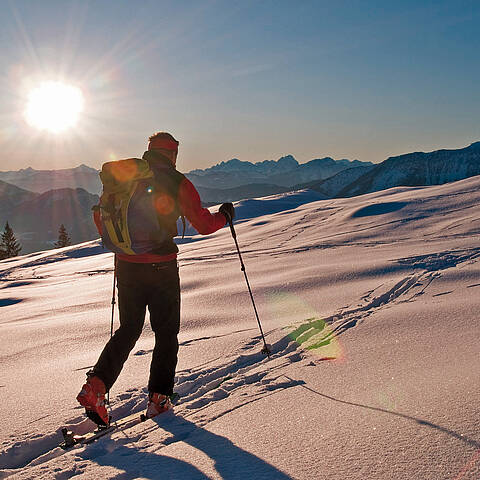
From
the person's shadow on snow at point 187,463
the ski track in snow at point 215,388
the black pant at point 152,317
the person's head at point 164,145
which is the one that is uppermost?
the person's head at point 164,145

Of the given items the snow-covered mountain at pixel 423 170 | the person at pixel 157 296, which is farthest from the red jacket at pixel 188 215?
the snow-covered mountain at pixel 423 170

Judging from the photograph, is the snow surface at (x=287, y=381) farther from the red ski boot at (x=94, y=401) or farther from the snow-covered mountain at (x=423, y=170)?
the snow-covered mountain at (x=423, y=170)

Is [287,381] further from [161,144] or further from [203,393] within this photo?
[161,144]

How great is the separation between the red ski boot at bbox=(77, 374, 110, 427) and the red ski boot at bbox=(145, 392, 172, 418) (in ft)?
0.87

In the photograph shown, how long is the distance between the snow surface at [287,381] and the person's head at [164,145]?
1.66 metres

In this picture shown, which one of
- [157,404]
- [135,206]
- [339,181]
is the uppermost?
[339,181]

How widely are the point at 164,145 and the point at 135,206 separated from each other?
0.53 meters

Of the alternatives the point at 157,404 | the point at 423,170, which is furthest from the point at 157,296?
the point at 423,170

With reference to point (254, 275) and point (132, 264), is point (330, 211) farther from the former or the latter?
point (132, 264)

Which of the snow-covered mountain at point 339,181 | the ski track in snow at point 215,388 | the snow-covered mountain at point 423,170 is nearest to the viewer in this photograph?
the ski track in snow at point 215,388

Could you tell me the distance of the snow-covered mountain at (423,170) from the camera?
131 metres

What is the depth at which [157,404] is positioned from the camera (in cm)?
256

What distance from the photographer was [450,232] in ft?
30.3

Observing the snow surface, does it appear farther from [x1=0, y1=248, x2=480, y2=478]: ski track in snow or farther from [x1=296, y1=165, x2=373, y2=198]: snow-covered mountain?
[x1=296, y1=165, x2=373, y2=198]: snow-covered mountain
